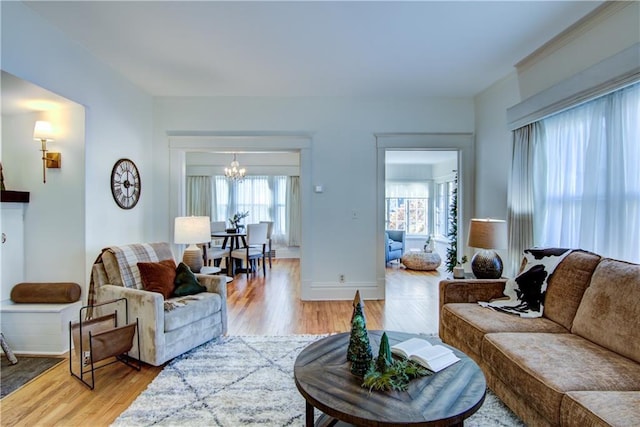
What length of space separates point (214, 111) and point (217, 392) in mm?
3513

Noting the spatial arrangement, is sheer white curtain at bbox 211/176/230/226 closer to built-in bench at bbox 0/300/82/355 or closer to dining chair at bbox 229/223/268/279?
dining chair at bbox 229/223/268/279

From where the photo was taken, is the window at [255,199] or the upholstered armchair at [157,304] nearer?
the upholstered armchair at [157,304]

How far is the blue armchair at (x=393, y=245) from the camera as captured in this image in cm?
716

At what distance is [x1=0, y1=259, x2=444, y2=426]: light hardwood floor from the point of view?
2057 mm

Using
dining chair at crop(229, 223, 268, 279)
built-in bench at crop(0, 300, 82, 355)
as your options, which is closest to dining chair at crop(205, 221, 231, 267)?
dining chair at crop(229, 223, 268, 279)

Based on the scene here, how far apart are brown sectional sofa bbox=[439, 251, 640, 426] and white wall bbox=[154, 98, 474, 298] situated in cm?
200

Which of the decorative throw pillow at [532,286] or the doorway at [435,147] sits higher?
the doorway at [435,147]

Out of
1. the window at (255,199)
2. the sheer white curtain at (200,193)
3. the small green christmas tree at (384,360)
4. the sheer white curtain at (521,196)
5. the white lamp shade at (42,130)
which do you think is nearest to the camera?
the small green christmas tree at (384,360)

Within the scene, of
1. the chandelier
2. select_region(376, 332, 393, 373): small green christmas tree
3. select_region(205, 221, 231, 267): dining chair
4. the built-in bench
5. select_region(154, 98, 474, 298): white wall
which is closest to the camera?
select_region(376, 332, 393, 373): small green christmas tree

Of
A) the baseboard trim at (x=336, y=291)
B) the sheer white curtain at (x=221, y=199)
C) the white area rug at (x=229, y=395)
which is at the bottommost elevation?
the white area rug at (x=229, y=395)

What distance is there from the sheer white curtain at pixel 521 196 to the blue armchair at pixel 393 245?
142 inches

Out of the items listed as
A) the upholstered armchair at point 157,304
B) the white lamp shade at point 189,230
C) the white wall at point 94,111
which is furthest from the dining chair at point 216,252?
the upholstered armchair at point 157,304

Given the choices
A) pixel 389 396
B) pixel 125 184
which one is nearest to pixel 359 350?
pixel 389 396

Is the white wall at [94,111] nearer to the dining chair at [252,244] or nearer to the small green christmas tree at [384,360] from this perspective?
the dining chair at [252,244]
